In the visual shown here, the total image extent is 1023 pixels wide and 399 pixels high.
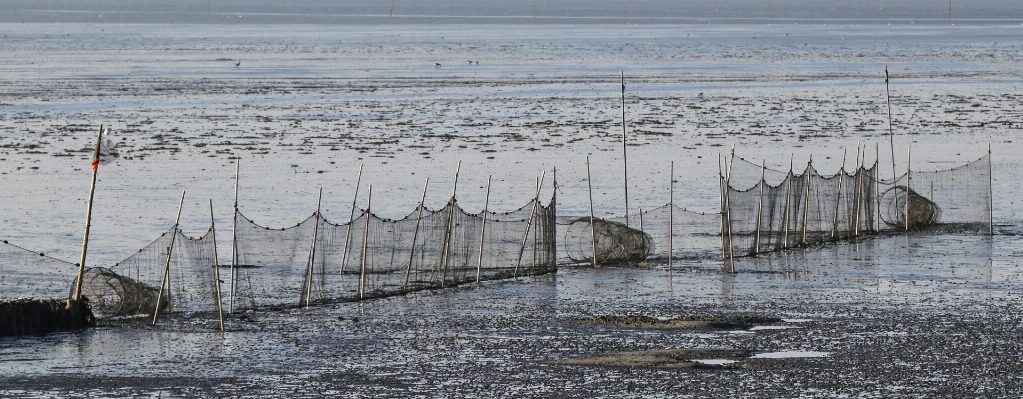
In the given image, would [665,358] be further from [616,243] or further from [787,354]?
[616,243]

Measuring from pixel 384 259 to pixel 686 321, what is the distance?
625cm

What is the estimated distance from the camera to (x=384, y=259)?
78.8ft

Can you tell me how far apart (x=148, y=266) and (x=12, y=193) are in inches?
450

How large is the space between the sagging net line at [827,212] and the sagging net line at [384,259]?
3342 millimetres

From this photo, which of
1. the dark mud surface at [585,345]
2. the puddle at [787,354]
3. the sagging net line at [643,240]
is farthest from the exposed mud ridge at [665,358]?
the sagging net line at [643,240]

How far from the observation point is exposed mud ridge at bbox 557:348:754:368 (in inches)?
651

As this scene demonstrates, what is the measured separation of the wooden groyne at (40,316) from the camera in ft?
59.3

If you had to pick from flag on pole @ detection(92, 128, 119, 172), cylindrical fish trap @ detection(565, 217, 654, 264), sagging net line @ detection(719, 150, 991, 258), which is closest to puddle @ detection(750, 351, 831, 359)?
sagging net line @ detection(719, 150, 991, 258)

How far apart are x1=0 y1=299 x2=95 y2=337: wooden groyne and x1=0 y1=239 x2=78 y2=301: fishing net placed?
1972 millimetres

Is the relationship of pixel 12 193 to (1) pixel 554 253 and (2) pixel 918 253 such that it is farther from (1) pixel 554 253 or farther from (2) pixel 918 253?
(2) pixel 918 253

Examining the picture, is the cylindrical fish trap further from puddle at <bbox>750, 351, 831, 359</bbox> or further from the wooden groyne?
the wooden groyne

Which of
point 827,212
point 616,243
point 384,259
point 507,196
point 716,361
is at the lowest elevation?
point 716,361

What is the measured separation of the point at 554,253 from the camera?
24422 millimetres

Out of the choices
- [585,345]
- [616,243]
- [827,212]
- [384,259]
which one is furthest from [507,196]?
[585,345]
